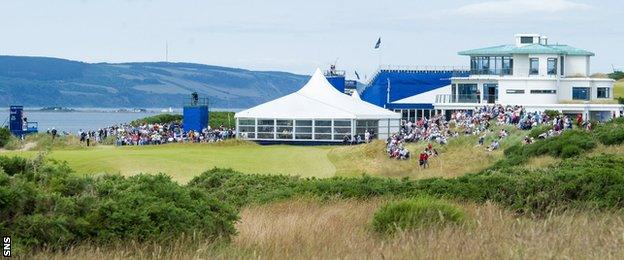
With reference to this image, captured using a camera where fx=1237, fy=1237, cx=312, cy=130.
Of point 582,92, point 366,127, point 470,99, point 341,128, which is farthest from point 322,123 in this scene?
point 582,92

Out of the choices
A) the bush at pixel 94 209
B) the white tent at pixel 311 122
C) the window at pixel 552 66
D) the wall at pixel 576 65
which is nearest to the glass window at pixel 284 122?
the white tent at pixel 311 122

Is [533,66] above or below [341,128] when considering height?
above

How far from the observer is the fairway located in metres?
44.8

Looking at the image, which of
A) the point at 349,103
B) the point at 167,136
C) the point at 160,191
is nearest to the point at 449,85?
the point at 349,103

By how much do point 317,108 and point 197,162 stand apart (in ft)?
75.9

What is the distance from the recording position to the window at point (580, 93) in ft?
270

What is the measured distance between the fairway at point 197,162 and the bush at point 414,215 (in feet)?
84.1

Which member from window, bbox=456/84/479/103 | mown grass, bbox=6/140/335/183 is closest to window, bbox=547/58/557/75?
window, bbox=456/84/479/103

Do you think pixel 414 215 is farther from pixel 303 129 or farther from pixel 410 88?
pixel 410 88

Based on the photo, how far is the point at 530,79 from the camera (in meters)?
81.2

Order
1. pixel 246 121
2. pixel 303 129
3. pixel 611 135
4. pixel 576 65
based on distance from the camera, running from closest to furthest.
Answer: pixel 611 135
pixel 303 129
pixel 246 121
pixel 576 65

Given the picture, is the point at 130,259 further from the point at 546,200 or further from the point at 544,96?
the point at 544,96

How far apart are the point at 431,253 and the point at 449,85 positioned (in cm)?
8244

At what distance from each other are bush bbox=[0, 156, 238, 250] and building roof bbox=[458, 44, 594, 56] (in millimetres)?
68771
